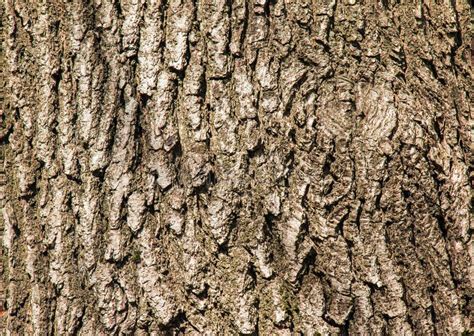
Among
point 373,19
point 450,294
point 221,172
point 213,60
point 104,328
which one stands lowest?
point 104,328

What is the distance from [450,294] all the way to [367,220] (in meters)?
0.40

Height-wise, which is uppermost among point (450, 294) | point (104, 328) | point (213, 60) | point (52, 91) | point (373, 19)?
point (373, 19)

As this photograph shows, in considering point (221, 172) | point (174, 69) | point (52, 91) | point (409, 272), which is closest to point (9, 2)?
point (52, 91)

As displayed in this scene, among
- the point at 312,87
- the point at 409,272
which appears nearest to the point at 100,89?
the point at 312,87

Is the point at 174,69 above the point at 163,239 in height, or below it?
above

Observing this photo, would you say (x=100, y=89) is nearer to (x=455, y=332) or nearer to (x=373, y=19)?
(x=373, y=19)

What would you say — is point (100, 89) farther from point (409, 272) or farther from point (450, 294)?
point (450, 294)

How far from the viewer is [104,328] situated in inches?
80.4

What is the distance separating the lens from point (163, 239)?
6.64 ft

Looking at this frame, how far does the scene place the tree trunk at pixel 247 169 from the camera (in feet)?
6.48

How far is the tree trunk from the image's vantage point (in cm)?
197

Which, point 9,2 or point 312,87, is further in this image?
point 9,2

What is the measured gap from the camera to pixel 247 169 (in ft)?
6.52

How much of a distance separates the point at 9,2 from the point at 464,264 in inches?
70.0
